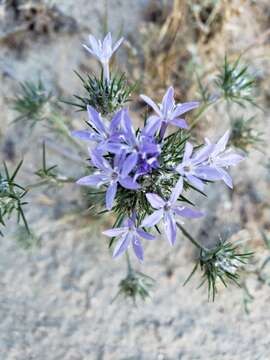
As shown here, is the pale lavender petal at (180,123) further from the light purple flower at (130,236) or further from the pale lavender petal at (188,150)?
the light purple flower at (130,236)

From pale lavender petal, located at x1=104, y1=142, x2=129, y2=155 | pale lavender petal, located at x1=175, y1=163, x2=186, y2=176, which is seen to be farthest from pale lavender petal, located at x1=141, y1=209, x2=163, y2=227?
pale lavender petal, located at x1=104, y1=142, x2=129, y2=155

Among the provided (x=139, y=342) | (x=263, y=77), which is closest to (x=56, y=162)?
(x=139, y=342)

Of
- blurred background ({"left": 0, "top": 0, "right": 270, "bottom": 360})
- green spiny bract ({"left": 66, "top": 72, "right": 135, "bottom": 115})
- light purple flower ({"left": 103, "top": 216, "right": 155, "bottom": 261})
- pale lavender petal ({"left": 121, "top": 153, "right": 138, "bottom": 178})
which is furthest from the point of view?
blurred background ({"left": 0, "top": 0, "right": 270, "bottom": 360})

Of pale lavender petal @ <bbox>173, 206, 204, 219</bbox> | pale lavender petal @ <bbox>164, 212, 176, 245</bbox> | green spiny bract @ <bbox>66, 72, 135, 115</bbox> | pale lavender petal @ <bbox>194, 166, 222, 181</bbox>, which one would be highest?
green spiny bract @ <bbox>66, 72, 135, 115</bbox>

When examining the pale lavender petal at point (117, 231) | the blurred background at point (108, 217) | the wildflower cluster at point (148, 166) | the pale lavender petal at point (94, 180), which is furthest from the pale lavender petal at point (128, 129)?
the blurred background at point (108, 217)

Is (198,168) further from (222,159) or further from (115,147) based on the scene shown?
(115,147)

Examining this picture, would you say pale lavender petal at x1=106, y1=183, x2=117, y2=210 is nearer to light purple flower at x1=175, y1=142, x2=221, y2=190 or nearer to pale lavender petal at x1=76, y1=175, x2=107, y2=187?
pale lavender petal at x1=76, y1=175, x2=107, y2=187
